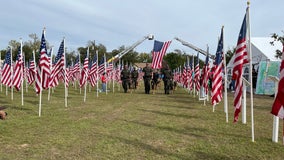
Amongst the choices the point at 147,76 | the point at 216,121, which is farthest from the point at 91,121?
the point at 147,76

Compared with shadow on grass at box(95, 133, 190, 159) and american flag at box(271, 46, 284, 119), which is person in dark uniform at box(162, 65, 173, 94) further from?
american flag at box(271, 46, 284, 119)

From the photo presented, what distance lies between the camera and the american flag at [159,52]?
17.8 m

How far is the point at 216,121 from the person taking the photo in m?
9.62

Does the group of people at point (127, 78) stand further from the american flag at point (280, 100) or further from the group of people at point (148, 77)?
the american flag at point (280, 100)

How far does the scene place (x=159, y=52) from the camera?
59.0 feet

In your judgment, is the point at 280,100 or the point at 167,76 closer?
the point at 280,100

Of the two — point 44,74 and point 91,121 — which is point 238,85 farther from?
point 44,74

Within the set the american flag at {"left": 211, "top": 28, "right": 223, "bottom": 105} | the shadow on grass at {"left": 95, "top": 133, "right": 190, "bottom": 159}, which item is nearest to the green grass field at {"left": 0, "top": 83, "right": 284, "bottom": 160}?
the shadow on grass at {"left": 95, "top": 133, "right": 190, "bottom": 159}

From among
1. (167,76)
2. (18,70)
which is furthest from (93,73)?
(167,76)

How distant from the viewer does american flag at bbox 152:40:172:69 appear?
701 inches

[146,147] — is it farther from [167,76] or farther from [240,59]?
[167,76]

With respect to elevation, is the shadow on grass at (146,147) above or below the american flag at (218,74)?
below

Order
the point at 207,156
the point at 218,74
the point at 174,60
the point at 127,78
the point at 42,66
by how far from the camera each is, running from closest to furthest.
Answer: the point at 207,156 → the point at 218,74 → the point at 42,66 → the point at 127,78 → the point at 174,60

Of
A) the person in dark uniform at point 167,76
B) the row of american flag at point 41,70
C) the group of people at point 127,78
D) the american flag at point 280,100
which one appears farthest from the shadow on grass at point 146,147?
the group of people at point 127,78
